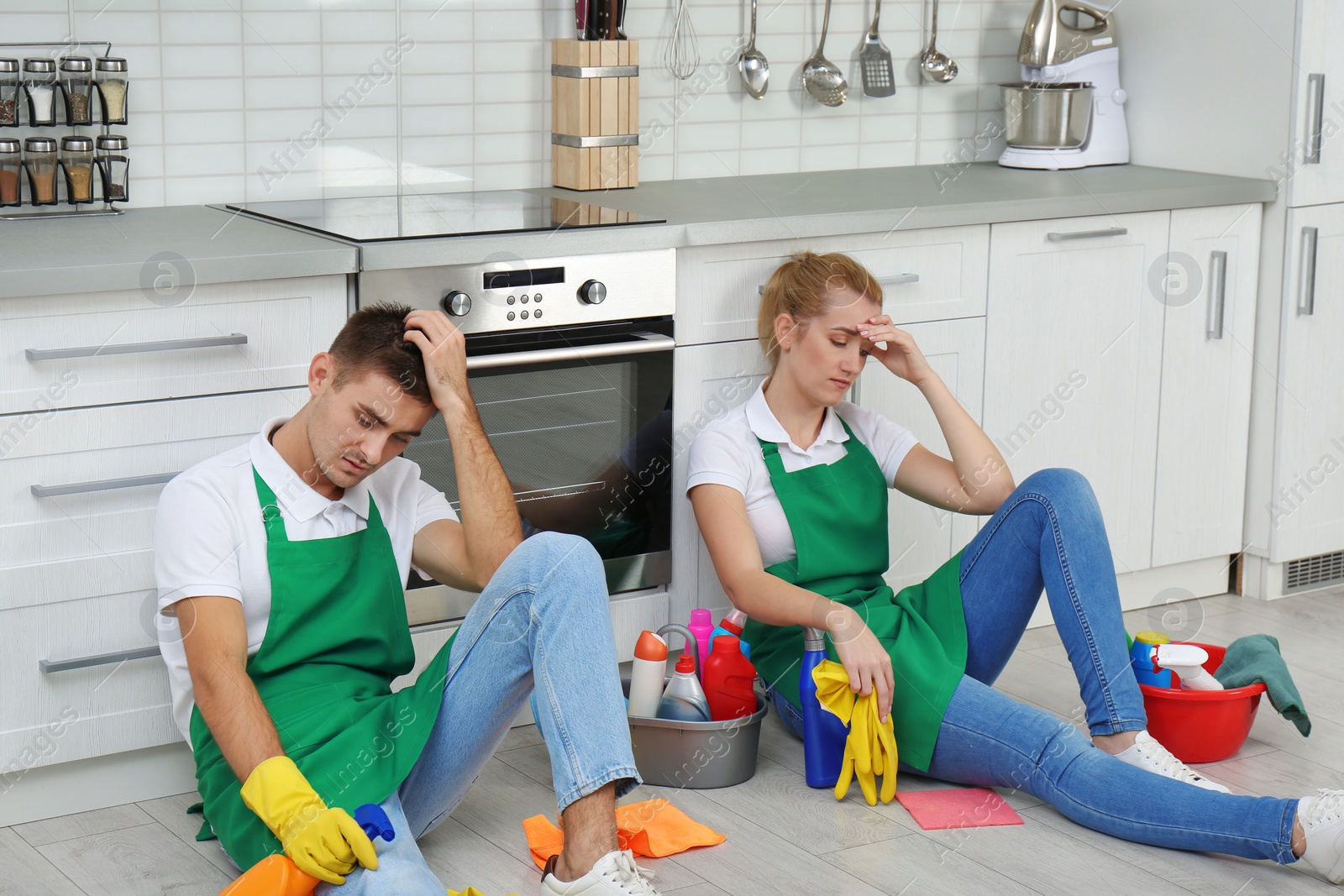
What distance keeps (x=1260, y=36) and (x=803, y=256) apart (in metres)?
1.33

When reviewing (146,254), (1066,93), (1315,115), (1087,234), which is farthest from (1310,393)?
(146,254)

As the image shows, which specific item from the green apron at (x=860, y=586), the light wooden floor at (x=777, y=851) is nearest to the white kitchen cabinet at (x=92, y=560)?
the light wooden floor at (x=777, y=851)

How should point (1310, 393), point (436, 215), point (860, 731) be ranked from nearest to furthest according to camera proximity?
point (860, 731) < point (436, 215) < point (1310, 393)

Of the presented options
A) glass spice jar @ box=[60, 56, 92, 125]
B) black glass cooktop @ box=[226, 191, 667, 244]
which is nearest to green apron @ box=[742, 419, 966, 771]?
black glass cooktop @ box=[226, 191, 667, 244]

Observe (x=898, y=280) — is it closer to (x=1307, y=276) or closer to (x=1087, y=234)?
(x=1087, y=234)

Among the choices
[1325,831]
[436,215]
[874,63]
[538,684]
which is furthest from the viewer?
[874,63]

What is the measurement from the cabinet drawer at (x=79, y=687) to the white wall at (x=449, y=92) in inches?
34.8

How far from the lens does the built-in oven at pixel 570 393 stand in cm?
251

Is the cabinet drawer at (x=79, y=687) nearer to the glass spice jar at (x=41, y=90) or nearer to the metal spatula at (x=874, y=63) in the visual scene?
the glass spice jar at (x=41, y=90)

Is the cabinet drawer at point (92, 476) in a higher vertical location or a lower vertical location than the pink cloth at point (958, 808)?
higher

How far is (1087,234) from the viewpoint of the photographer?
313 cm

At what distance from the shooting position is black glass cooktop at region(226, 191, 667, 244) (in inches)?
99.3

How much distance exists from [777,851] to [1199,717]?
806 mm

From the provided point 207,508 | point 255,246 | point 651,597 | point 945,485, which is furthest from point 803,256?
point 207,508
